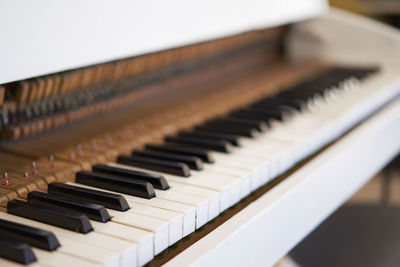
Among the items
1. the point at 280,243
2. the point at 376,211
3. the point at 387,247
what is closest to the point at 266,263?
the point at 280,243

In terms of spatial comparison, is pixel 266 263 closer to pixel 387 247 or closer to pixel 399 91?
pixel 399 91

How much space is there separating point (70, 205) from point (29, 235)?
0.45 ft

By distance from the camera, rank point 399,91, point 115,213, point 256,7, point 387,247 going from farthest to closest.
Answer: point 387,247
point 399,91
point 256,7
point 115,213

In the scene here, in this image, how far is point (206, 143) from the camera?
1403mm

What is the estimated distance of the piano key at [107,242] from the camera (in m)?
0.84

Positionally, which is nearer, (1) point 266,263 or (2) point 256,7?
(1) point 266,263

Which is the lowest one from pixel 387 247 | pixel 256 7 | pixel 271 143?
pixel 387 247

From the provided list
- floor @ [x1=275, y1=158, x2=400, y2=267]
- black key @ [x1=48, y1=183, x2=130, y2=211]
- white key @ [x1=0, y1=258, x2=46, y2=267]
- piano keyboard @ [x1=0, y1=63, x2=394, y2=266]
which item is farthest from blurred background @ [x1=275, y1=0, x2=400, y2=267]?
white key @ [x1=0, y1=258, x2=46, y2=267]

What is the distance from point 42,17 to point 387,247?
2.14m

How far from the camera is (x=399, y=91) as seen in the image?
2250mm

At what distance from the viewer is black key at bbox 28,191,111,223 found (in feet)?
3.11

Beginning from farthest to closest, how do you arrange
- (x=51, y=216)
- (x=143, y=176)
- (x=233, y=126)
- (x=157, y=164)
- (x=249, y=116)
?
(x=249, y=116), (x=233, y=126), (x=157, y=164), (x=143, y=176), (x=51, y=216)

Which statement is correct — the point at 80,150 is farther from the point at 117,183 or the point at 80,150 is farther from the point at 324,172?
the point at 324,172

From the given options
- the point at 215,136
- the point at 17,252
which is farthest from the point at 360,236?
the point at 17,252
